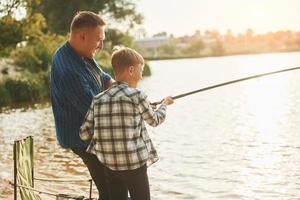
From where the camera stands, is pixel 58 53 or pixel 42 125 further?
pixel 42 125

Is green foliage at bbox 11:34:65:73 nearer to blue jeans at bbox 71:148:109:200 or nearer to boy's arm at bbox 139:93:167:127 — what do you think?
blue jeans at bbox 71:148:109:200

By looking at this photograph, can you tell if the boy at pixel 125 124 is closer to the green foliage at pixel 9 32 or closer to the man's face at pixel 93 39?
the man's face at pixel 93 39

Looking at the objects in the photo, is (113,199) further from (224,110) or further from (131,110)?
(224,110)

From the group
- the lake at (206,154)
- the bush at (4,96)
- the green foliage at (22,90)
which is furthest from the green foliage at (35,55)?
the lake at (206,154)

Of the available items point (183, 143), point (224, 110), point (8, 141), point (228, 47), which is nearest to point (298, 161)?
point (183, 143)

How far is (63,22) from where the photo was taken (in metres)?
48.8

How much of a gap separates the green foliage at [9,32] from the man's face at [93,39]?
18900 millimetres

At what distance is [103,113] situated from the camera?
358cm

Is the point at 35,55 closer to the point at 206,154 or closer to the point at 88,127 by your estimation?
the point at 206,154

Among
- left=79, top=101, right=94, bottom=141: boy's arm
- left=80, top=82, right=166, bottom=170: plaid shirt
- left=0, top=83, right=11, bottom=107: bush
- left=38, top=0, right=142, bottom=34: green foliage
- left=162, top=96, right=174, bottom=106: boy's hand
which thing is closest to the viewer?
left=80, top=82, right=166, bottom=170: plaid shirt

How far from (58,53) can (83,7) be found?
150 feet

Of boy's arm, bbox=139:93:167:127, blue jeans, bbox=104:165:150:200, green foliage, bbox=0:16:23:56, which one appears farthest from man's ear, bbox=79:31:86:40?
green foliage, bbox=0:16:23:56

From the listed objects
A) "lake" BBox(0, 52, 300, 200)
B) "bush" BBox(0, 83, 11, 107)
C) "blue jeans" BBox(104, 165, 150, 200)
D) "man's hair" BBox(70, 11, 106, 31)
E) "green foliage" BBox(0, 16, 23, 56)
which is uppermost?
"green foliage" BBox(0, 16, 23, 56)

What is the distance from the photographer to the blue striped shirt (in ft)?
12.3
